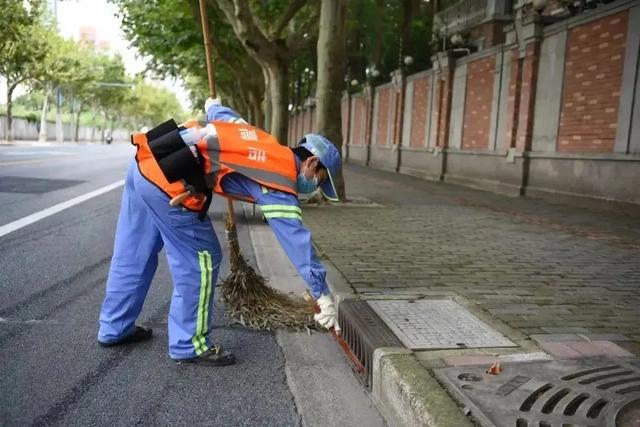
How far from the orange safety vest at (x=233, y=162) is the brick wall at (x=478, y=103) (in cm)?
1281

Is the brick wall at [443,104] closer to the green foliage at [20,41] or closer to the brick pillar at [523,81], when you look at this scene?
the brick pillar at [523,81]

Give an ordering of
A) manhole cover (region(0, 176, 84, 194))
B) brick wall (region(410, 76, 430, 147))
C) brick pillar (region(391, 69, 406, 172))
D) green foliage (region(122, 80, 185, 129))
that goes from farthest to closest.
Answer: green foliage (region(122, 80, 185, 129))
brick pillar (region(391, 69, 406, 172))
brick wall (region(410, 76, 430, 147))
manhole cover (region(0, 176, 84, 194))

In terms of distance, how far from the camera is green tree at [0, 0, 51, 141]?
2766 cm

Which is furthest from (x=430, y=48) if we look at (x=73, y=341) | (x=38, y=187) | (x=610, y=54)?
(x=73, y=341)

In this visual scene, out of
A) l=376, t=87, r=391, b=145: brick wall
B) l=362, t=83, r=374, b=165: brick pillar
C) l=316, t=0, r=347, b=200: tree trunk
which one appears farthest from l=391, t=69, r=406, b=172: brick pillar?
l=316, t=0, r=347, b=200: tree trunk

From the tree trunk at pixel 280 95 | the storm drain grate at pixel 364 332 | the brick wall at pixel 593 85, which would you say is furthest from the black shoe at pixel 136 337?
→ the tree trunk at pixel 280 95

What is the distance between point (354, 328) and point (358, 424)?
90 centimetres

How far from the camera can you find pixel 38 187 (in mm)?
12039

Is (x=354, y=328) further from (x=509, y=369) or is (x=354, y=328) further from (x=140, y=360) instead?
(x=140, y=360)

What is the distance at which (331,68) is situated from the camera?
10664mm

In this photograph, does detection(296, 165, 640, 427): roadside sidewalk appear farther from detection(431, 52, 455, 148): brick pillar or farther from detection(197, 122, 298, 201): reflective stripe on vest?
detection(431, 52, 455, 148): brick pillar

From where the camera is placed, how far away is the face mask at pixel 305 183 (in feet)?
11.3

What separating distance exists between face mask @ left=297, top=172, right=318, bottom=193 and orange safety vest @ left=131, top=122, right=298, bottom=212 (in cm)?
12

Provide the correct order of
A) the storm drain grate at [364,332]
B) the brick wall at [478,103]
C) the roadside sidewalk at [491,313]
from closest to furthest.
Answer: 1. the roadside sidewalk at [491,313]
2. the storm drain grate at [364,332]
3. the brick wall at [478,103]
